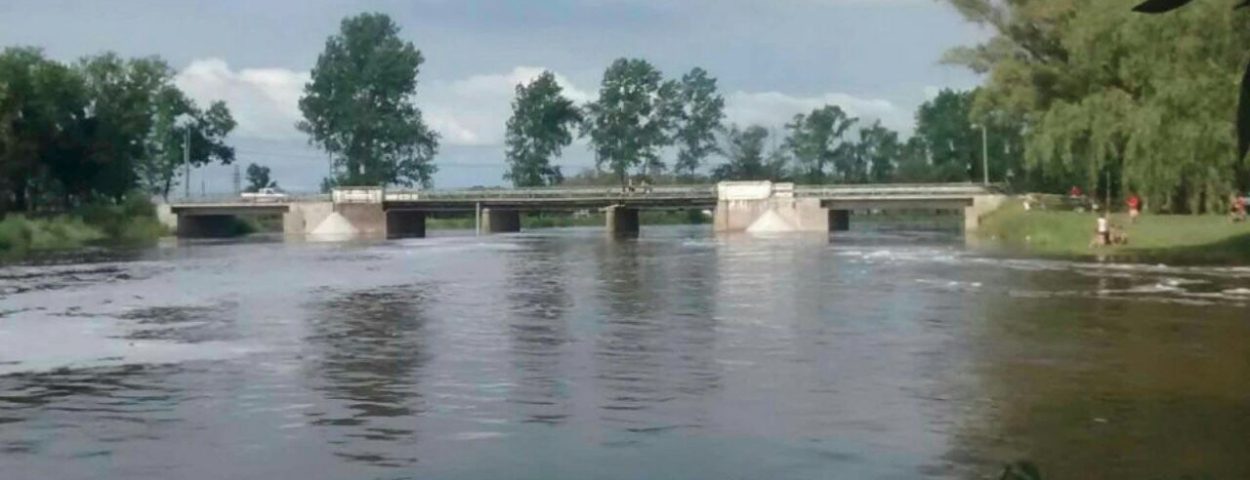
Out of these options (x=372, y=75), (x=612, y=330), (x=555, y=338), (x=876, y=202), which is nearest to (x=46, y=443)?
(x=555, y=338)

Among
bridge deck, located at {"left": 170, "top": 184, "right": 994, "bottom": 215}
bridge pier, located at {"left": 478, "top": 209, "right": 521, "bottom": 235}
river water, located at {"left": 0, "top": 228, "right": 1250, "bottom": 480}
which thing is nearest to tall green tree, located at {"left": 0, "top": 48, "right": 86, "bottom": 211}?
bridge deck, located at {"left": 170, "top": 184, "right": 994, "bottom": 215}

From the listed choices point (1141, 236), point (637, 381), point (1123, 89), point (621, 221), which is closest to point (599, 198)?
point (621, 221)

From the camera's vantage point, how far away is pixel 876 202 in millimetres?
99000

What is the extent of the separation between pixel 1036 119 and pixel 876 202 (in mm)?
30346

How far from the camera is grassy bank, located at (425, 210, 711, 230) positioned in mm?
135750

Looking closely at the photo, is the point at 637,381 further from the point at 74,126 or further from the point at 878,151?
the point at 878,151

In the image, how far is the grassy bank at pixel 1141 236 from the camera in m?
47.9

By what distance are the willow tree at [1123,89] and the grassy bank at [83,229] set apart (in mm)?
46676

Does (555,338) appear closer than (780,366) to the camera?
No

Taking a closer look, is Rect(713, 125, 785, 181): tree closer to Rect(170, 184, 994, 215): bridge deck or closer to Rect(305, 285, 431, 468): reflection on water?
Rect(170, 184, 994, 215): bridge deck

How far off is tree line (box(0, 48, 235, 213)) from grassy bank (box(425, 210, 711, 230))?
2550cm

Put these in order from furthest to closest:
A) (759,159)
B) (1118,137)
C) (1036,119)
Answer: (759,159), (1036,119), (1118,137)

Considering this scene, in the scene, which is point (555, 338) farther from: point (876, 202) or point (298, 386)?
point (876, 202)

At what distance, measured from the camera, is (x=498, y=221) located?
125 meters
